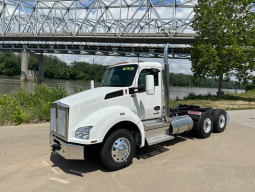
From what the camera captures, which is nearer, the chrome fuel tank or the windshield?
the windshield

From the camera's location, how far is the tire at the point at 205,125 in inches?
267

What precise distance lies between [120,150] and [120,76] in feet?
6.13

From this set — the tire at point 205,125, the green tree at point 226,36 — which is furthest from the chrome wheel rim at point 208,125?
the green tree at point 226,36

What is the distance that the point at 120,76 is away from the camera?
540 centimetres

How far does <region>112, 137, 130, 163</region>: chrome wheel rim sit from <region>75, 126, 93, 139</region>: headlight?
67cm

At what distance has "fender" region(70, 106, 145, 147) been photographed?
411cm

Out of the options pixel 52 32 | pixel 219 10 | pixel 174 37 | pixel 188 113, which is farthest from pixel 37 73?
pixel 188 113

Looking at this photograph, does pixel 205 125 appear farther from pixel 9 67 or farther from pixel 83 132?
pixel 9 67

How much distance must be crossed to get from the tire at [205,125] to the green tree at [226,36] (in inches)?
521

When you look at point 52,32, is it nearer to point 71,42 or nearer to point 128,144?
point 71,42

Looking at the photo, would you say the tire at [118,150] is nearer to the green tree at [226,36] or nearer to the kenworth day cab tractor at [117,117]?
the kenworth day cab tractor at [117,117]

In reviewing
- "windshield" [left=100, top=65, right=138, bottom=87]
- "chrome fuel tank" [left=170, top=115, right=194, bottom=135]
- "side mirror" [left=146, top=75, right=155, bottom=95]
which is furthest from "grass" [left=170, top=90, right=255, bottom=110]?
A: "side mirror" [left=146, top=75, right=155, bottom=95]

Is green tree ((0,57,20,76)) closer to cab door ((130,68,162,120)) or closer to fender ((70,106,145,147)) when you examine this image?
cab door ((130,68,162,120))

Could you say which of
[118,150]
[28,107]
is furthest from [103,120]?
[28,107]
